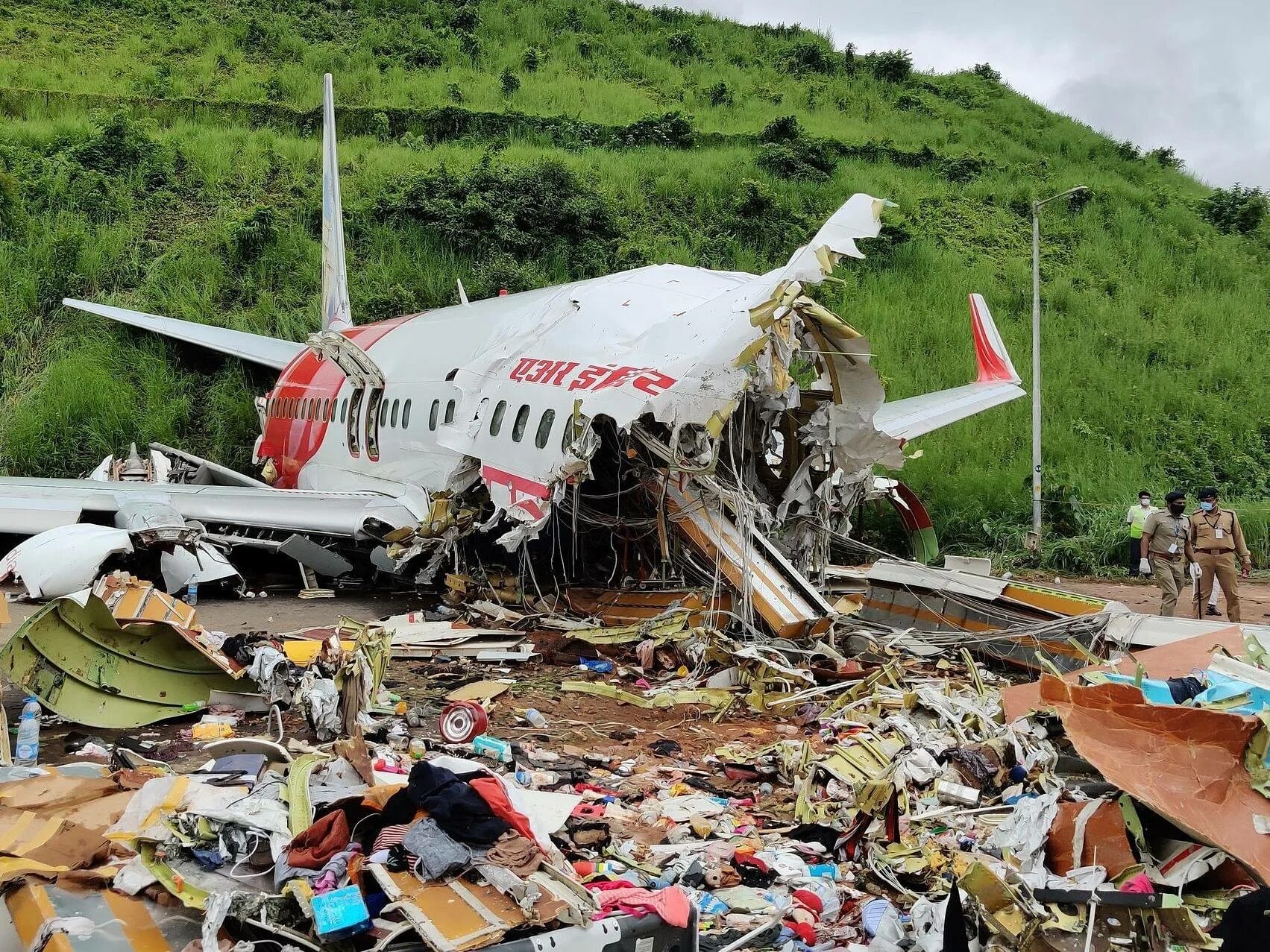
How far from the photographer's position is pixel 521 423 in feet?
36.0

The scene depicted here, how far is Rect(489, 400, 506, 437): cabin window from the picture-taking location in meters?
11.3

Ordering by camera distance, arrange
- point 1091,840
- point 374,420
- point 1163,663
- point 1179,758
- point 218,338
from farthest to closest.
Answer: point 218,338
point 374,420
point 1163,663
point 1179,758
point 1091,840

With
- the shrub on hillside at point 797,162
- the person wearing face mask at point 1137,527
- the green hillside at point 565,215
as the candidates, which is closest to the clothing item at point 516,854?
the person wearing face mask at point 1137,527

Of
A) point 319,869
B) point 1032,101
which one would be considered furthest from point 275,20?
point 319,869

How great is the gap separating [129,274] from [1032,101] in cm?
3900

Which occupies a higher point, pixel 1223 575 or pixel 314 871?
pixel 314 871

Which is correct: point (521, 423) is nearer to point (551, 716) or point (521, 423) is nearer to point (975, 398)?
point (551, 716)

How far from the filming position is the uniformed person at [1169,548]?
1277 cm

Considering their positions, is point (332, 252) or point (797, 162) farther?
point (797, 162)

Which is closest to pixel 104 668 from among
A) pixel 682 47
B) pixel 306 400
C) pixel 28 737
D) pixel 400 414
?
pixel 28 737

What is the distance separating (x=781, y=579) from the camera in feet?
32.6

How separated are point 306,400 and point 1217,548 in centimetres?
1353

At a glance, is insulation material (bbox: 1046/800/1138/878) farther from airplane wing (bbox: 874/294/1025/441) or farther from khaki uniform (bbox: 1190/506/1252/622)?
airplane wing (bbox: 874/294/1025/441)

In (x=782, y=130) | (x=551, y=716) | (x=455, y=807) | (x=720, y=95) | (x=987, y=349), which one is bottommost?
(x=551, y=716)
